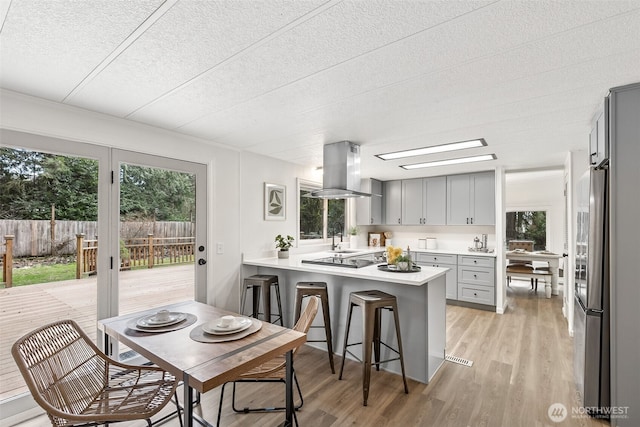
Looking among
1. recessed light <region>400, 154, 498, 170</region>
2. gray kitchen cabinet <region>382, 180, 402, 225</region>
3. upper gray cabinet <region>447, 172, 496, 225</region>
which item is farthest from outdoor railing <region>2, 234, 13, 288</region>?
upper gray cabinet <region>447, 172, 496, 225</region>

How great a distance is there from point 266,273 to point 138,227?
60.5 inches

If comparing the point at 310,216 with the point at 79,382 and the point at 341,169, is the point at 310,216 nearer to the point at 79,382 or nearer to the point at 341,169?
the point at 341,169

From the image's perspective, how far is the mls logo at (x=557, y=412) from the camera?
82.4 inches

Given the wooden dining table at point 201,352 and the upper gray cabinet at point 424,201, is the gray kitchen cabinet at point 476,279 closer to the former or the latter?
the upper gray cabinet at point 424,201

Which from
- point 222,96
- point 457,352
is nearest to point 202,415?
point 222,96

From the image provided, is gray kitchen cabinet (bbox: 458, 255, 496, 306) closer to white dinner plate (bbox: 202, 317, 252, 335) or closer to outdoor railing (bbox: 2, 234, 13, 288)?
white dinner plate (bbox: 202, 317, 252, 335)

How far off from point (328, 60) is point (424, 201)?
453 cm

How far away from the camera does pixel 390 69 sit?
1.77 m

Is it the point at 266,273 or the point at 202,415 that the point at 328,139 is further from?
the point at 202,415

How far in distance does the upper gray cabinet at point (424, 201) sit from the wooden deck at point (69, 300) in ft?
13.7

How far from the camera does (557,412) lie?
7.10 feet

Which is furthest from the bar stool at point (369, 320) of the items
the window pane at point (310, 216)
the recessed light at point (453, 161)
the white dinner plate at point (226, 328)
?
the recessed light at point (453, 161)

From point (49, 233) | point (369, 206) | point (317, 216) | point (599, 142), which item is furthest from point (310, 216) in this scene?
point (599, 142)

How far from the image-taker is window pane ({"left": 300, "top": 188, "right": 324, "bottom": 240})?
4832 millimetres
